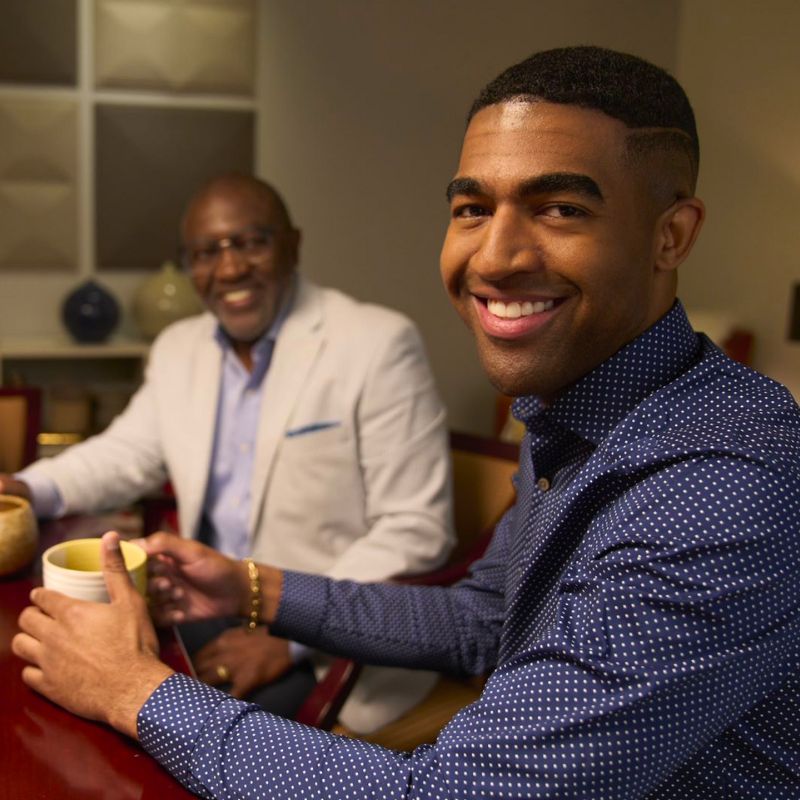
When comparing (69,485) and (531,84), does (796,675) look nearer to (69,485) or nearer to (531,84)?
(531,84)

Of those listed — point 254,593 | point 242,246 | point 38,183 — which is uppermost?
point 38,183

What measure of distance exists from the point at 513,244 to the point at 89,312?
328 cm

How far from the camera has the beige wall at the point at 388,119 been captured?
4.37 meters

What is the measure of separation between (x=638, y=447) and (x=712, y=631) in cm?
21

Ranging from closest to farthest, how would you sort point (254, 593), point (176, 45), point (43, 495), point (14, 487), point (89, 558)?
point (89, 558) → point (254, 593) → point (14, 487) → point (43, 495) → point (176, 45)


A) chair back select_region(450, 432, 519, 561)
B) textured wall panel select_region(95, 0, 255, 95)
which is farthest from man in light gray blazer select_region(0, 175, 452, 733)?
textured wall panel select_region(95, 0, 255, 95)

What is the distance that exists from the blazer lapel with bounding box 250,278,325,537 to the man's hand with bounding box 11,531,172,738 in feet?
3.40

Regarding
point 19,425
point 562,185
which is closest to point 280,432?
point 19,425

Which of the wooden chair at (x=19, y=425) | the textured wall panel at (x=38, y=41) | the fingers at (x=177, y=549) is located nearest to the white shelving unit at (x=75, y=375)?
the textured wall panel at (x=38, y=41)

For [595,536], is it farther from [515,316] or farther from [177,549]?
[177,549]

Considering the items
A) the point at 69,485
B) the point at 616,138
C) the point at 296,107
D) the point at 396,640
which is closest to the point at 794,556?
the point at 616,138

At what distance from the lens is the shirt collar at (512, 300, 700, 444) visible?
3.63 feet

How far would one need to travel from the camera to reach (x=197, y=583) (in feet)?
4.75

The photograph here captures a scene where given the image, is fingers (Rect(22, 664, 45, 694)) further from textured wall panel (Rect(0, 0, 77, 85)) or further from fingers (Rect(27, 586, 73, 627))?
textured wall panel (Rect(0, 0, 77, 85))
